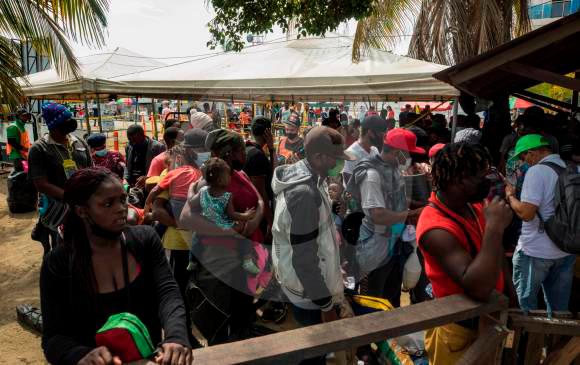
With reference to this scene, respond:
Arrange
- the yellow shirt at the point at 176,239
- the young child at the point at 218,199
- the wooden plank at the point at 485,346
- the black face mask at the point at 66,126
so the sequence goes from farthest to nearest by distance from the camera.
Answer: the black face mask at the point at 66,126 < the yellow shirt at the point at 176,239 < the young child at the point at 218,199 < the wooden plank at the point at 485,346

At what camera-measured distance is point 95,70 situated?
33.0ft

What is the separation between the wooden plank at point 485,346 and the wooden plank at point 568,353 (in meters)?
0.57

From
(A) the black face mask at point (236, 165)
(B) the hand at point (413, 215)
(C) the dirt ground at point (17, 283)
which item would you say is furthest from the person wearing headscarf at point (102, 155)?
(B) the hand at point (413, 215)

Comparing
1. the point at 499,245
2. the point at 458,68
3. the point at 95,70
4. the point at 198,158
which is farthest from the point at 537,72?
the point at 95,70

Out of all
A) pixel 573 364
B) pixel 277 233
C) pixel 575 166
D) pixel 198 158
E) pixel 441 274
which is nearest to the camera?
pixel 441 274

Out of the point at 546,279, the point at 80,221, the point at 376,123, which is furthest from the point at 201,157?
the point at 546,279

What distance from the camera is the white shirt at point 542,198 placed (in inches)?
114

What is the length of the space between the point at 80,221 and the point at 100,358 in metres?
0.61

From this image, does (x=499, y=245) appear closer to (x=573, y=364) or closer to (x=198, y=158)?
(x=573, y=364)

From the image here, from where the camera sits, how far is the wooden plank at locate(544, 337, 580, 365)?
2053 mm

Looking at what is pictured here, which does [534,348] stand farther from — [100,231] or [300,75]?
[300,75]

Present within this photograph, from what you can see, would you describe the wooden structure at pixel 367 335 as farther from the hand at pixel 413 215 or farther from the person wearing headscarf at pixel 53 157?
the person wearing headscarf at pixel 53 157

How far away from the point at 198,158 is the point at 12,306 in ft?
9.17

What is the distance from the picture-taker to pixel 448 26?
28.8 ft
